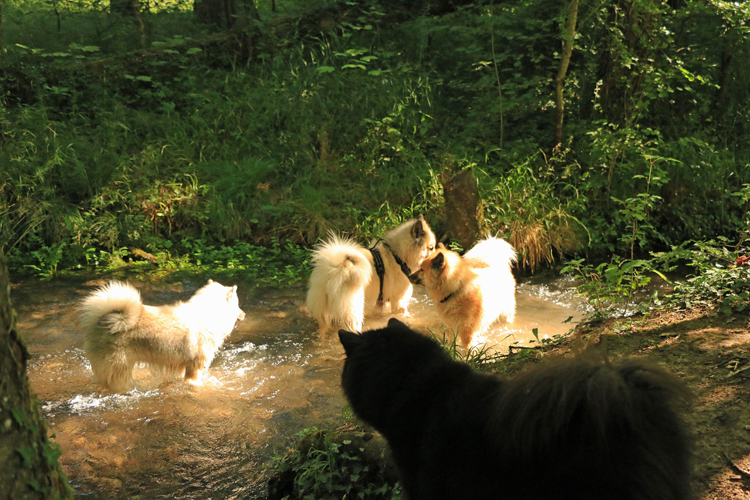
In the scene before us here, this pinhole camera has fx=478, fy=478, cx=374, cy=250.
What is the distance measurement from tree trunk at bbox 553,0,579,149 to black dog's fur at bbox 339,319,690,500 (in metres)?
6.76

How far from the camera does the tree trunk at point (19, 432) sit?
1655mm

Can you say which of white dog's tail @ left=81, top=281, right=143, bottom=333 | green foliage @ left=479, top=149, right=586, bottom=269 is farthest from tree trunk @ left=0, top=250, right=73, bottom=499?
green foliage @ left=479, top=149, right=586, bottom=269

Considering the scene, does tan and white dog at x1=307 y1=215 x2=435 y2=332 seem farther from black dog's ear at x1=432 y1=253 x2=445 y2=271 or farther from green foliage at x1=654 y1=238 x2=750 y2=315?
green foliage at x1=654 y1=238 x2=750 y2=315

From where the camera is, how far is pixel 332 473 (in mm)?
2729

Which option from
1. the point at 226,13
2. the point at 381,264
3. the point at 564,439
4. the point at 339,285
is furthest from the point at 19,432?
the point at 226,13

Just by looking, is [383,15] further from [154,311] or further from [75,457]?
[75,457]

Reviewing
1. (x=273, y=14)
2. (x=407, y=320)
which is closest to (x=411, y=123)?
(x=407, y=320)

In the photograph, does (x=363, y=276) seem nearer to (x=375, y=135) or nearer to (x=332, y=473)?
(x=332, y=473)

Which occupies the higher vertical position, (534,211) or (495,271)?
(534,211)

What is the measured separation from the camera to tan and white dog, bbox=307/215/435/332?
16.8ft

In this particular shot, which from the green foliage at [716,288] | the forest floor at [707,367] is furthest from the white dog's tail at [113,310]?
the green foliage at [716,288]

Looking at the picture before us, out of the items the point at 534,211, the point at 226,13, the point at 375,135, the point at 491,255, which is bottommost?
the point at 491,255

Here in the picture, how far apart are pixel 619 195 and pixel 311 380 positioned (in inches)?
245

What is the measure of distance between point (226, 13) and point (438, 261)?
1060cm
